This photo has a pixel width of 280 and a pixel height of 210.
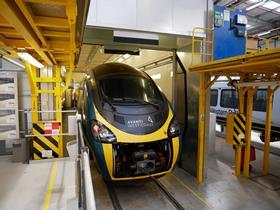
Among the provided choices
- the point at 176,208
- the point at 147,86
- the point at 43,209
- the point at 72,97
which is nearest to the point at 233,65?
the point at 147,86

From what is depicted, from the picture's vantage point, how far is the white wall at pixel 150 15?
11.4ft

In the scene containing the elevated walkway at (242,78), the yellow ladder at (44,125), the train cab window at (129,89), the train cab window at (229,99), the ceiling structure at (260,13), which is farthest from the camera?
the train cab window at (229,99)

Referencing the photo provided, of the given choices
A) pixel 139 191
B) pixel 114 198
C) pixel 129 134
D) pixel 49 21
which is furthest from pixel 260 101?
pixel 49 21

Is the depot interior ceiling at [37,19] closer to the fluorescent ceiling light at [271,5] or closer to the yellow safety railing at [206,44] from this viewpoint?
the yellow safety railing at [206,44]

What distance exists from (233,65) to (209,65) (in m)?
0.49

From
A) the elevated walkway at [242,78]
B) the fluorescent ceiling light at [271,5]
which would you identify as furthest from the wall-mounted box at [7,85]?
the fluorescent ceiling light at [271,5]

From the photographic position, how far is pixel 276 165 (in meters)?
5.09

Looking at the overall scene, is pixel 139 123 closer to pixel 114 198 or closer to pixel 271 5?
pixel 114 198

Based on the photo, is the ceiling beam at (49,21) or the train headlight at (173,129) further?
the train headlight at (173,129)

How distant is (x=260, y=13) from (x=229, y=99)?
3.82m

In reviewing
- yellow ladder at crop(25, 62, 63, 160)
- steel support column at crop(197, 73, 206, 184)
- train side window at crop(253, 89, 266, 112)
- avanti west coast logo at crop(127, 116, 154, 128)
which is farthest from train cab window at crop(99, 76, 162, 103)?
train side window at crop(253, 89, 266, 112)

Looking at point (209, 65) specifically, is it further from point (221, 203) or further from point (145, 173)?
point (221, 203)

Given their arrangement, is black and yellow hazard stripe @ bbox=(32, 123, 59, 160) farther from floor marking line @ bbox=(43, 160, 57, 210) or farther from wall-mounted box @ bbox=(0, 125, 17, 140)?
wall-mounted box @ bbox=(0, 125, 17, 140)

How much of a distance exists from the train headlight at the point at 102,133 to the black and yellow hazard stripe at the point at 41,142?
2274 mm
